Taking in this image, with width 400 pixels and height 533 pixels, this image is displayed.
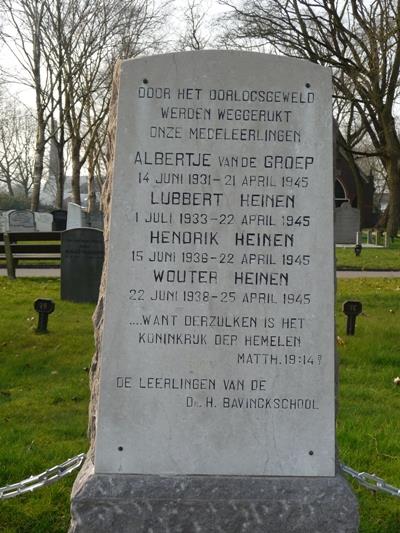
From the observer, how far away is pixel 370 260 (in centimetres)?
1956

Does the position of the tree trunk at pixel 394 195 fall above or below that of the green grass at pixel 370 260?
above

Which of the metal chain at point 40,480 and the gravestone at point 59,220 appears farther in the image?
the gravestone at point 59,220

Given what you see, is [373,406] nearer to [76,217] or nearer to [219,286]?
[219,286]

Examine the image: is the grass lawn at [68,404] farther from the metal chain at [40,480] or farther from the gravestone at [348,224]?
the gravestone at [348,224]

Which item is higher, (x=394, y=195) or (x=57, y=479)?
(x=394, y=195)

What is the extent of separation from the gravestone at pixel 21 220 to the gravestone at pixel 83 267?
17.7 metres

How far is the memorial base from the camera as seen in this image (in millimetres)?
3152

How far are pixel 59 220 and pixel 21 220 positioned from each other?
2.98 metres

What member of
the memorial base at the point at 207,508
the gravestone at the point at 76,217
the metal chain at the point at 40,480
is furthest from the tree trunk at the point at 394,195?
the memorial base at the point at 207,508

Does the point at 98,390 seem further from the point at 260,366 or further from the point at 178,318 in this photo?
the point at 260,366

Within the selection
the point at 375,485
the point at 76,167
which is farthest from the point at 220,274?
the point at 76,167

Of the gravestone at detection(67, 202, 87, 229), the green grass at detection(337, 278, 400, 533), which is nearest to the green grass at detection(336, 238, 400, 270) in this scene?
the green grass at detection(337, 278, 400, 533)

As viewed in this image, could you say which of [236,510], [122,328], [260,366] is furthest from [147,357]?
[236,510]

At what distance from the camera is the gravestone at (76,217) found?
2739 cm
